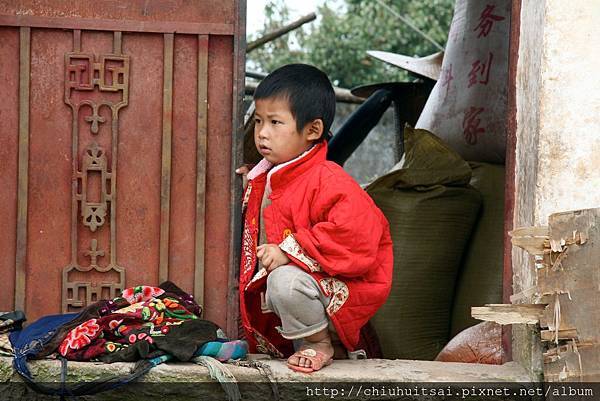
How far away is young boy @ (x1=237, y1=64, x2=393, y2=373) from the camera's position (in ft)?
11.1

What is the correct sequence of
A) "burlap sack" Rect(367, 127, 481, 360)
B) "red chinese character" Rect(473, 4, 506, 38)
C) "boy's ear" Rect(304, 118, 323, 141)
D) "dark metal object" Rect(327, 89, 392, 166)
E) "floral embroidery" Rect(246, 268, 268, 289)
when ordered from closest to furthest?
"floral embroidery" Rect(246, 268, 268, 289) → "boy's ear" Rect(304, 118, 323, 141) → "burlap sack" Rect(367, 127, 481, 360) → "red chinese character" Rect(473, 4, 506, 38) → "dark metal object" Rect(327, 89, 392, 166)

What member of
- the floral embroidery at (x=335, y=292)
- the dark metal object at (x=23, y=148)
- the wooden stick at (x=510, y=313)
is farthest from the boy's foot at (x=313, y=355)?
the dark metal object at (x=23, y=148)

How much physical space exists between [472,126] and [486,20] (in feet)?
2.09

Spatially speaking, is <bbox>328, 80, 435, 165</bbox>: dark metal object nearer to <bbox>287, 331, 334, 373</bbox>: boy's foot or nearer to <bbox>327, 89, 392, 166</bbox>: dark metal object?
<bbox>327, 89, 392, 166</bbox>: dark metal object

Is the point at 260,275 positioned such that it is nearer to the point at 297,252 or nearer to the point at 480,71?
the point at 297,252

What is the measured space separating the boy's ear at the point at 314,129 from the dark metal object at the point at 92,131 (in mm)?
733

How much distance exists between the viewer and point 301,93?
11.7ft

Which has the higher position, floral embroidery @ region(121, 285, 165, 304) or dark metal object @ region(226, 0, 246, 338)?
dark metal object @ region(226, 0, 246, 338)

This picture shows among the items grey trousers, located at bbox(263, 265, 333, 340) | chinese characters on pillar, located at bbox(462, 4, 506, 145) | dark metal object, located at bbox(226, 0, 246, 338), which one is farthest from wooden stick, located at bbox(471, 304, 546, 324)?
chinese characters on pillar, located at bbox(462, 4, 506, 145)

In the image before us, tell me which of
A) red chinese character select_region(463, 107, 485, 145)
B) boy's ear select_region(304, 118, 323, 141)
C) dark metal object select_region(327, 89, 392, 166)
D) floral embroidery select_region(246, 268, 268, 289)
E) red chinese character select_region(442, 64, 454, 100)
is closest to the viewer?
floral embroidery select_region(246, 268, 268, 289)

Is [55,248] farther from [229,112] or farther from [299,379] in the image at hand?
[299,379]

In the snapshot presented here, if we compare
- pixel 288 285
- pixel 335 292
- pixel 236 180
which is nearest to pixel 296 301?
pixel 288 285

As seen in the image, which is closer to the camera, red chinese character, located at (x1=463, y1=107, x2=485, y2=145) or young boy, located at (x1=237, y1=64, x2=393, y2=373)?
young boy, located at (x1=237, y1=64, x2=393, y2=373)

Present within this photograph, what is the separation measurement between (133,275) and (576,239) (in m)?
1.66
